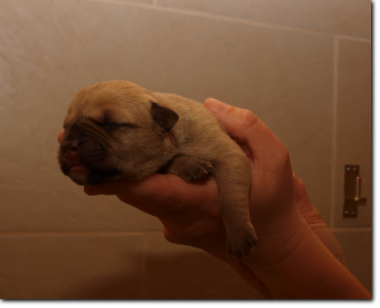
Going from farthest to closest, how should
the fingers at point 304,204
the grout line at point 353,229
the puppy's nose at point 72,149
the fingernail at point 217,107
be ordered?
the grout line at point 353,229, the fingers at point 304,204, the fingernail at point 217,107, the puppy's nose at point 72,149

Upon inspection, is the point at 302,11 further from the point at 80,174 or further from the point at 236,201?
the point at 80,174

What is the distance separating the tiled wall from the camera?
2.38m

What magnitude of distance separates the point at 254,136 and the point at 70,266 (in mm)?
1848

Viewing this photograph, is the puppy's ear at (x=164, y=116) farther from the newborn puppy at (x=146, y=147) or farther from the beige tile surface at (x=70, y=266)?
the beige tile surface at (x=70, y=266)

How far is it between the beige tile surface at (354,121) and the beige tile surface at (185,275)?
1248 millimetres

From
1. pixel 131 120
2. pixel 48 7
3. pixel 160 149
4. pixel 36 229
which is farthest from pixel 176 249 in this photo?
pixel 48 7

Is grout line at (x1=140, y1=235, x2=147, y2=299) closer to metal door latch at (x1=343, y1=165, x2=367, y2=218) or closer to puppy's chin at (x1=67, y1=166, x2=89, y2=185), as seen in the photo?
puppy's chin at (x1=67, y1=166, x2=89, y2=185)

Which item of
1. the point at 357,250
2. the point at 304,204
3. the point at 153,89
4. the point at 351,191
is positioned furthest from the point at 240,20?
the point at 357,250

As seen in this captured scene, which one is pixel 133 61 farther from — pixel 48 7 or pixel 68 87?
pixel 48 7

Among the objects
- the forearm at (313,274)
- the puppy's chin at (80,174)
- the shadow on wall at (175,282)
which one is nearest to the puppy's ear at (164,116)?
the puppy's chin at (80,174)

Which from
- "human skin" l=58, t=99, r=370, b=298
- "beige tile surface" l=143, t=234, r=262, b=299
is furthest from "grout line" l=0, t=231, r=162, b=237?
"human skin" l=58, t=99, r=370, b=298

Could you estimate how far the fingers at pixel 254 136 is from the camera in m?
1.73

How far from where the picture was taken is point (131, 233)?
8.51 feet

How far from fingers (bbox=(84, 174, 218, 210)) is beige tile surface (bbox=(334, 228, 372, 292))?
7.11 ft
